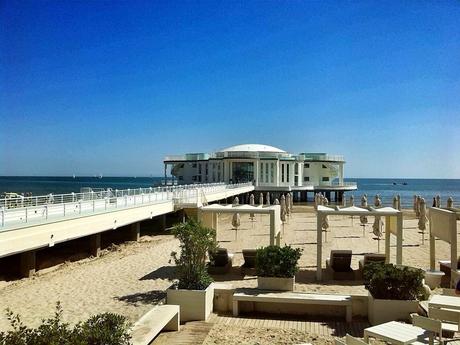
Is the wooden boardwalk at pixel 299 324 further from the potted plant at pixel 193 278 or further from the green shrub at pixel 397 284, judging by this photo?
the green shrub at pixel 397 284

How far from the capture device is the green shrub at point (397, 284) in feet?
26.7

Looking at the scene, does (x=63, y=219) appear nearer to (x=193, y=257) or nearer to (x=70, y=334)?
(x=193, y=257)

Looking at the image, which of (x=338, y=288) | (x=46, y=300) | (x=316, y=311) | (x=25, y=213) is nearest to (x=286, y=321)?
(x=316, y=311)

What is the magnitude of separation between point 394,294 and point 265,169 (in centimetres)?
4652

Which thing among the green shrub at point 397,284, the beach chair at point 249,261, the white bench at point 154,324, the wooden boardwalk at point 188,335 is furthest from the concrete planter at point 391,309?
the beach chair at point 249,261

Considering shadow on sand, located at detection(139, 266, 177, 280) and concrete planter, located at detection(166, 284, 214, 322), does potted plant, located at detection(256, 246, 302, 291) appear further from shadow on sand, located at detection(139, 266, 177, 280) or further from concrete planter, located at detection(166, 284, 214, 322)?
shadow on sand, located at detection(139, 266, 177, 280)

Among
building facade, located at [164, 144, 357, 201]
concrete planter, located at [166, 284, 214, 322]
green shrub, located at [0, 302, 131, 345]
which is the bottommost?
concrete planter, located at [166, 284, 214, 322]

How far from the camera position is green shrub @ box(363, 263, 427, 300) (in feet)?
26.7

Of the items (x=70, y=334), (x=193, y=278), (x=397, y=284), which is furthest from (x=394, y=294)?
(x=70, y=334)

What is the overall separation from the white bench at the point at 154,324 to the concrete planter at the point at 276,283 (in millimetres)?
2423

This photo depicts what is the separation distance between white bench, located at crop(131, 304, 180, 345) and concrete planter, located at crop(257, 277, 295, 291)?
7.95 feet

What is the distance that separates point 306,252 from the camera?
55.7ft

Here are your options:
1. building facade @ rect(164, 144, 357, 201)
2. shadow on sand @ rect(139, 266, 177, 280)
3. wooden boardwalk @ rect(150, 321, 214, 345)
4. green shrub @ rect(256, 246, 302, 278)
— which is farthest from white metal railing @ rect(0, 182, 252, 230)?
building facade @ rect(164, 144, 357, 201)

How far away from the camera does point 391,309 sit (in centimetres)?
810
